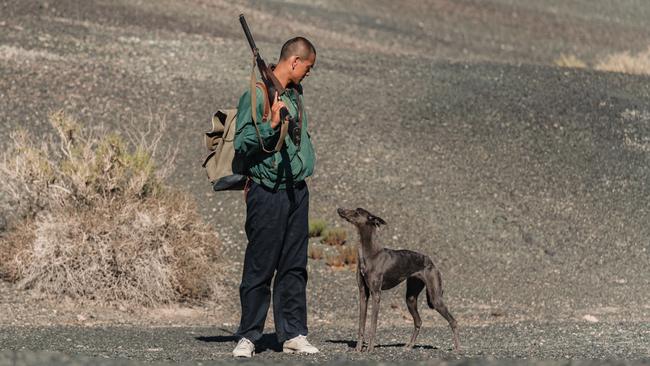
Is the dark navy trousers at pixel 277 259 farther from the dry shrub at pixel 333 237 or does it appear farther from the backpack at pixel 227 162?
the dry shrub at pixel 333 237

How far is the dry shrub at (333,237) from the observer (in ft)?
48.9

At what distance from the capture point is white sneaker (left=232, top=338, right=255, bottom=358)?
9.37 m

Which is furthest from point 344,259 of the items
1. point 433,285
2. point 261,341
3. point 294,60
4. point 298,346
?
point 294,60

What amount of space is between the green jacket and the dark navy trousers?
0.09 meters

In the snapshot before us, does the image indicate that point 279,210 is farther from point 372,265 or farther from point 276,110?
point 372,265

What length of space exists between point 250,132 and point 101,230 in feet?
13.9

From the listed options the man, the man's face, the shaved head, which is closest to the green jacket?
the man

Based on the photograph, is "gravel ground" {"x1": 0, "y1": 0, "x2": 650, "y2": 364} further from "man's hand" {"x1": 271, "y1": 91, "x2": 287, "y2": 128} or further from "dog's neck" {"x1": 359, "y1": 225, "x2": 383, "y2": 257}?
"man's hand" {"x1": 271, "y1": 91, "x2": 287, "y2": 128}

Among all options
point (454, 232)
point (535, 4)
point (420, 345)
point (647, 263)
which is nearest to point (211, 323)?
point (420, 345)

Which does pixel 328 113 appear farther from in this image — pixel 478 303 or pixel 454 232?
pixel 478 303

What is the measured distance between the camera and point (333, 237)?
586 inches

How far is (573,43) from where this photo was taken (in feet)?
108

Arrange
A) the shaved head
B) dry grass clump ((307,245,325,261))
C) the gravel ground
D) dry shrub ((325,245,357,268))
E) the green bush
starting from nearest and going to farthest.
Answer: the shaved head < the gravel ground < dry shrub ((325,245,357,268)) < dry grass clump ((307,245,325,261)) < the green bush

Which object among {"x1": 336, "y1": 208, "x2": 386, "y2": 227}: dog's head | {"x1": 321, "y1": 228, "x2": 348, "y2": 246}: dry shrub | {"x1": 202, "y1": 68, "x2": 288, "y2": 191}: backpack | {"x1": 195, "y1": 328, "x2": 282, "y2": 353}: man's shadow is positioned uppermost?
{"x1": 202, "y1": 68, "x2": 288, "y2": 191}: backpack
